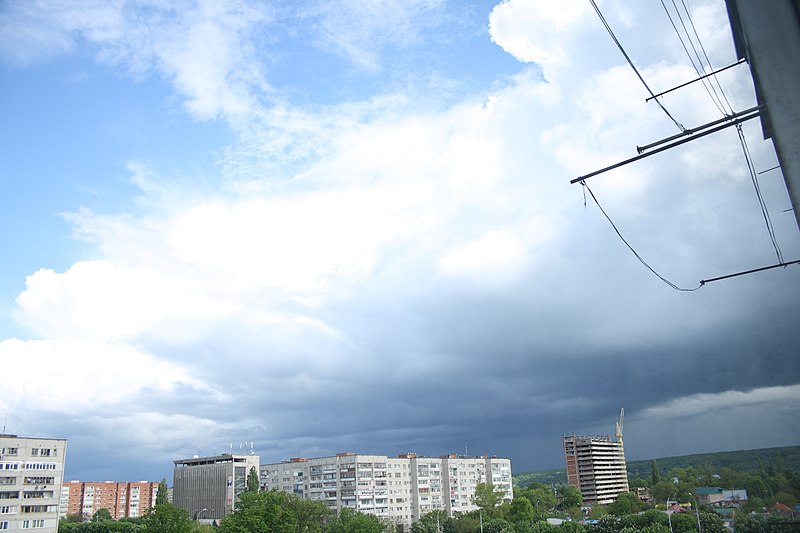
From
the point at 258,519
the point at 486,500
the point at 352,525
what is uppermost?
the point at 258,519

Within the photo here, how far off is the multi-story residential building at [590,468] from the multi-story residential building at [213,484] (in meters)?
107

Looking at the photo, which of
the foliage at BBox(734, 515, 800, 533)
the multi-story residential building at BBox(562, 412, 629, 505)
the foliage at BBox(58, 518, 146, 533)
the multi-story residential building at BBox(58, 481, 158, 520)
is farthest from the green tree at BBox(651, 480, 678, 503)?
the multi-story residential building at BBox(58, 481, 158, 520)

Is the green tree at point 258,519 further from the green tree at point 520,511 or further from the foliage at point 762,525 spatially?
the green tree at point 520,511

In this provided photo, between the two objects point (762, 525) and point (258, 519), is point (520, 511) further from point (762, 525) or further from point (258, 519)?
point (258, 519)

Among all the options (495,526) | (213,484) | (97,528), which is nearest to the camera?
(495,526)

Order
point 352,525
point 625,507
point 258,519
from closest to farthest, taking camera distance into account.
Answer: point 258,519 < point 352,525 < point 625,507

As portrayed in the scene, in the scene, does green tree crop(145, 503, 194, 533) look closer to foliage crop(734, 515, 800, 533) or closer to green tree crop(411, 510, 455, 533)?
foliage crop(734, 515, 800, 533)

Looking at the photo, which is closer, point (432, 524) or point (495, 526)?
point (495, 526)

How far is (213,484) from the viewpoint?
10694cm

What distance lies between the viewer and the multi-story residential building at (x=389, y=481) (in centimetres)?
9044

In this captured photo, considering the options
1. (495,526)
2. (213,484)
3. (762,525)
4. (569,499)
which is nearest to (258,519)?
(762,525)

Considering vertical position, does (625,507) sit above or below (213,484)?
below

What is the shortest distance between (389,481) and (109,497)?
306 feet

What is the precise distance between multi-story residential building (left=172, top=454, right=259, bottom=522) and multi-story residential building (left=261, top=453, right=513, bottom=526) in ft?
13.3
